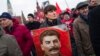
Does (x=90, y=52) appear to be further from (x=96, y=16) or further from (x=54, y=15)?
(x=96, y=16)

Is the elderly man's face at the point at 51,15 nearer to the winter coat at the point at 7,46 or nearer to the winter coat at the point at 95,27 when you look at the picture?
the winter coat at the point at 7,46

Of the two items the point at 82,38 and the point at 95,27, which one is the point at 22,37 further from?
the point at 95,27

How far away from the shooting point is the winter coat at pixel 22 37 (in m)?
7.56

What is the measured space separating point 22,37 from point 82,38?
1.21m

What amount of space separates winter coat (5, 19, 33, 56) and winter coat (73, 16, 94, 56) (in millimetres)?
1007

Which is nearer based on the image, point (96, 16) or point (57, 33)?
point (96, 16)

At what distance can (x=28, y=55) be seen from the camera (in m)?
7.64

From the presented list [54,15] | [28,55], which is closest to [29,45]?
[28,55]

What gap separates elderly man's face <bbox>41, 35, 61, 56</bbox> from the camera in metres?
5.47

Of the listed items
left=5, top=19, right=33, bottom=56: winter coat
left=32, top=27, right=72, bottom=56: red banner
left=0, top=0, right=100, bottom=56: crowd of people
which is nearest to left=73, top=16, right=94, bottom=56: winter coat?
left=0, top=0, right=100, bottom=56: crowd of people

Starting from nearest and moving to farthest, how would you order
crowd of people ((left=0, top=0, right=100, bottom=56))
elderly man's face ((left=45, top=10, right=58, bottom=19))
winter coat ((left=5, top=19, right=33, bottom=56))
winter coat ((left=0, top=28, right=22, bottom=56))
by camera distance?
crowd of people ((left=0, top=0, right=100, bottom=56))
winter coat ((left=0, top=28, right=22, bottom=56))
elderly man's face ((left=45, top=10, right=58, bottom=19))
winter coat ((left=5, top=19, right=33, bottom=56))

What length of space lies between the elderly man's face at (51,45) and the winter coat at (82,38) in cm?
245

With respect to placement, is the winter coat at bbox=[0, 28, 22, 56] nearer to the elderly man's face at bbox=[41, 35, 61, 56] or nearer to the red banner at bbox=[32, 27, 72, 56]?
the red banner at bbox=[32, 27, 72, 56]

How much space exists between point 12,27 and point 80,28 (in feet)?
4.51
